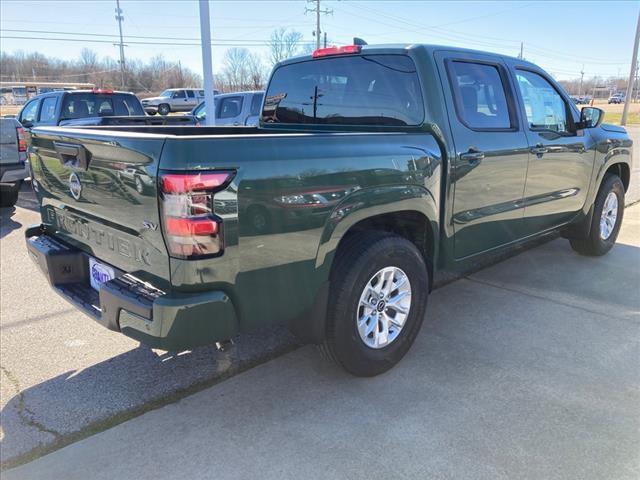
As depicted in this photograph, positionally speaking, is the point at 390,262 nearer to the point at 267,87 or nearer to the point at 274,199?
the point at 274,199

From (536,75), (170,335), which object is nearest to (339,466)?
(170,335)

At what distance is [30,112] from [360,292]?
11.8 meters

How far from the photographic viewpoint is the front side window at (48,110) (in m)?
10.5

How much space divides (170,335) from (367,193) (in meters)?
1.25

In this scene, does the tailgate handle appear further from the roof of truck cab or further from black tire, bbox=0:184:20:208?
black tire, bbox=0:184:20:208

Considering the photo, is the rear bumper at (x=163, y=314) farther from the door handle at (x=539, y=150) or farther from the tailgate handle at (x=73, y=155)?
the door handle at (x=539, y=150)

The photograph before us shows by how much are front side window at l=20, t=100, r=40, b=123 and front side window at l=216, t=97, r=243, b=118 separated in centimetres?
400

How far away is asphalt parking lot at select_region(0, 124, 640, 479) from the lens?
2.37 meters

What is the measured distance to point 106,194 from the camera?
2457 millimetres

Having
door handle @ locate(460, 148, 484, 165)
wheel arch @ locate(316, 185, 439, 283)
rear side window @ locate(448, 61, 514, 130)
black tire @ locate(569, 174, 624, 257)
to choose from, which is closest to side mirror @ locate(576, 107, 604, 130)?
black tire @ locate(569, 174, 624, 257)

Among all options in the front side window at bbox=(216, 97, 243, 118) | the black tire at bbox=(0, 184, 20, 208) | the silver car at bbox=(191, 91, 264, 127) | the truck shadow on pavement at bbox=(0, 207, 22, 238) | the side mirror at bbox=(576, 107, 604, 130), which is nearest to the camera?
the side mirror at bbox=(576, 107, 604, 130)

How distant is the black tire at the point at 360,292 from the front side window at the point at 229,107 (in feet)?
33.1

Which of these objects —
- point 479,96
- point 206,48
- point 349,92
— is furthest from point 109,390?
point 206,48

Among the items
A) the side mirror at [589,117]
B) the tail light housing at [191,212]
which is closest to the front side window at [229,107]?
the side mirror at [589,117]
